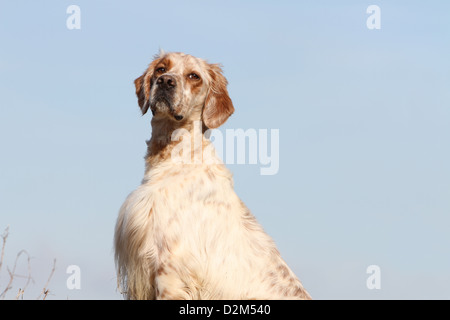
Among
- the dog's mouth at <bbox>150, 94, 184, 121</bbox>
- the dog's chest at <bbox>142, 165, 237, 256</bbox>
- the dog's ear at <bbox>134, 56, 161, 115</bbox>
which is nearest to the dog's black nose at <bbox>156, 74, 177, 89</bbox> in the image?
the dog's mouth at <bbox>150, 94, 184, 121</bbox>

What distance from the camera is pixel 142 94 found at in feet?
26.9

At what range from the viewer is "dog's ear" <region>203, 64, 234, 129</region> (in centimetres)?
765

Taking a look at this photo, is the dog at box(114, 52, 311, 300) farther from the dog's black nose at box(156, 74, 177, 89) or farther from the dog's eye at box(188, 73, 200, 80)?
the dog's eye at box(188, 73, 200, 80)

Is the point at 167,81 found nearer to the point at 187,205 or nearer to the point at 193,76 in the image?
the point at 193,76

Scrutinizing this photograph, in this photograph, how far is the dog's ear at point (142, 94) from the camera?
7.98 meters

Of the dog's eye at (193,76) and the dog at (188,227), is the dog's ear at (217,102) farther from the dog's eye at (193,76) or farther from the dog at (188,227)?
the dog's eye at (193,76)

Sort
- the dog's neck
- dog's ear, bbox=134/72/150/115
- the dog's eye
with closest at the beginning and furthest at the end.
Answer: the dog's neck, the dog's eye, dog's ear, bbox=134/72/150/115

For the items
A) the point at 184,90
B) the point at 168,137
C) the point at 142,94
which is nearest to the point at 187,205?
the point at 168,137

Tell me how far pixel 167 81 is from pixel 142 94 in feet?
2.63

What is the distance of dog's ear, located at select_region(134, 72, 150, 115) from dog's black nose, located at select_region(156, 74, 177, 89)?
0.50 meters

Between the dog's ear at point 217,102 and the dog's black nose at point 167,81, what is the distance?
22.3 inches

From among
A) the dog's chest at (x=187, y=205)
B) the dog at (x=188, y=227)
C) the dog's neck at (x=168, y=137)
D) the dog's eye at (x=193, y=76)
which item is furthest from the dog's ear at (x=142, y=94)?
the dog's chest at (x=187, y=205)
